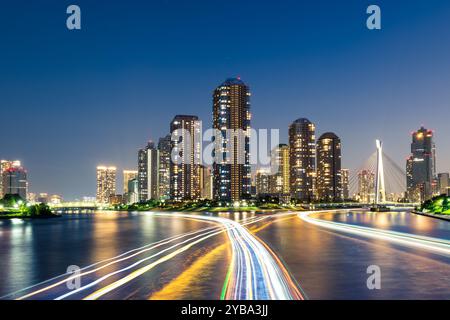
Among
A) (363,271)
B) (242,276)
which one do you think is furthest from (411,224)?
(242,276)

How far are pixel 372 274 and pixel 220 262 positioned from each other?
219 inches

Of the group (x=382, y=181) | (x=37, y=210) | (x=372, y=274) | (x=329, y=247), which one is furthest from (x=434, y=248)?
(x=382, y=181)

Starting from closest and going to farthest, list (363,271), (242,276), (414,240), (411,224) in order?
1. (242,276)
2. (363,271)
3. (414,240)
4. (411,224)

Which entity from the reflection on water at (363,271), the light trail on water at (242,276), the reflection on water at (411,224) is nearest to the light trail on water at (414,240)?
the reflection on water at (363,271)

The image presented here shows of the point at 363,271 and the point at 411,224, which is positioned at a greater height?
the point at 363,271

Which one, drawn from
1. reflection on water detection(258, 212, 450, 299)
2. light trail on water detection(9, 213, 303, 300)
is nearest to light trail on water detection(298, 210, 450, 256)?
reflection on water detection(258, 212, 450, 299)

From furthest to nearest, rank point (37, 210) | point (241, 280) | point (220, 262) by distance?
1. point (37, 210)
2. point (220, 262)
3. point (241, 280)

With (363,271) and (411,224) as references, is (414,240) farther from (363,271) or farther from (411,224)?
(411,224)

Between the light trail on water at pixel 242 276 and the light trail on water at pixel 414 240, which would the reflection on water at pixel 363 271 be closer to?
the light trail on water at pixel 242 276

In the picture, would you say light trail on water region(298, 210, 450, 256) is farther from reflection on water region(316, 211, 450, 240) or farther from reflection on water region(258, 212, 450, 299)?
reflection on water region(316, 211, 450, 240)

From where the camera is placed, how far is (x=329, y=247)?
2462cm
